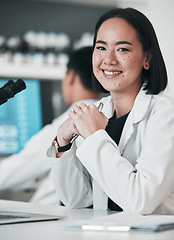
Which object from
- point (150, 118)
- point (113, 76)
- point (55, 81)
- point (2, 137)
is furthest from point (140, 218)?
point (55, 81)

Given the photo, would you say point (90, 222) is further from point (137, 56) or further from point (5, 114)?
point (5, 114)

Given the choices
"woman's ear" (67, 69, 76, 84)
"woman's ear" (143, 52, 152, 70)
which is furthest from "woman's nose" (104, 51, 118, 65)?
"woman's ear" (67, 69, 76, 84)

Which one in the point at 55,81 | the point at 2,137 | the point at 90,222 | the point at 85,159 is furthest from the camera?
the point at 55,81

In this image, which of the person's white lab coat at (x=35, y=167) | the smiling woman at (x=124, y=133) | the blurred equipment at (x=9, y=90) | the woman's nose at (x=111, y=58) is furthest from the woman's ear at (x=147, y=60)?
the person's white lab coat at (x=35, y=167)

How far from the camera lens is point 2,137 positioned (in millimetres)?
2602

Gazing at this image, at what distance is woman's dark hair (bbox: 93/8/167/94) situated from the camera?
3.85 ft

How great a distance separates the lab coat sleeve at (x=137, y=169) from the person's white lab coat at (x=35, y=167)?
0.97m

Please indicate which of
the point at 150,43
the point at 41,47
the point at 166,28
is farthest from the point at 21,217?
the point at 41,47

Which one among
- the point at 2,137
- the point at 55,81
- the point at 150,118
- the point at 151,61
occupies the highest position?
the point at 151,61

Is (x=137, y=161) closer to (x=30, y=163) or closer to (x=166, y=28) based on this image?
(x=30, y=163)

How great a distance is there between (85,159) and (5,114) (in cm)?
173

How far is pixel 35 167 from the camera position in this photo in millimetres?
2010

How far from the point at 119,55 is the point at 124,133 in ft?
0.78

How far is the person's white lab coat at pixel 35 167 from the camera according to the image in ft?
6.44
